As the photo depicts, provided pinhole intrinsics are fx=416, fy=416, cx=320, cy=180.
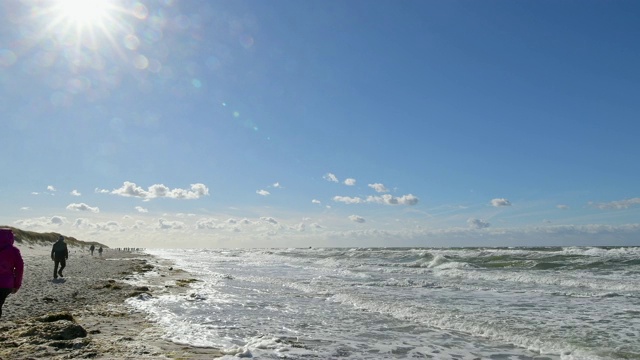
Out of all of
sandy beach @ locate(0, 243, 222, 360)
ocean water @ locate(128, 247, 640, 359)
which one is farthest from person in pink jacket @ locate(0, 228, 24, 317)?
ocean water @ locate(128, 247, 640, 359)

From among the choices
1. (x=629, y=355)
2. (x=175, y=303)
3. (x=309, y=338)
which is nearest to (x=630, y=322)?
(x=629, y=355)

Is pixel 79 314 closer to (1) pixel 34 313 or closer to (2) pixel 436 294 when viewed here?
(1) pixel 34 313

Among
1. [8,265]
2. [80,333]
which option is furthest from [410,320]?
[8,265]

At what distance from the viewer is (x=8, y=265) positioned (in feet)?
22.7

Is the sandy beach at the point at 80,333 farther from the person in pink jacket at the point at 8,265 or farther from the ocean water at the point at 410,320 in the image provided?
the person in pink jacket at the point at 8,265

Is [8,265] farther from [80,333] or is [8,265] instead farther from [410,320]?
[410,320]

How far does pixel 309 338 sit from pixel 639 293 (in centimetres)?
1621

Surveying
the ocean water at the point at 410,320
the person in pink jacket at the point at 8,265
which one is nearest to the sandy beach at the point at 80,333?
the ocean water at the point at 410,320

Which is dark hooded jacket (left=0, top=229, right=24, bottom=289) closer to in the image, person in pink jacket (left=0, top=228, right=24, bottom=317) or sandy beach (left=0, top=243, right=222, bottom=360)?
person in pink jacket (left=0, top=228, right=24, bottom=317)

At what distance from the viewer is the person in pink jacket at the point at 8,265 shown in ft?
22.5

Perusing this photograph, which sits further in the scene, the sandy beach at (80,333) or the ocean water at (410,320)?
the ocean water at (410,320)

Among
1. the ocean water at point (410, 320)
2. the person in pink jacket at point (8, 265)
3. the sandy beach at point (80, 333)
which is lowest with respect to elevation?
the ocean water at point (410, 320)

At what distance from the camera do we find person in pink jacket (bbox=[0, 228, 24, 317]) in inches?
271

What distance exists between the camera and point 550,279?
24.0 metres
